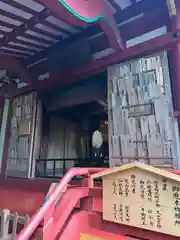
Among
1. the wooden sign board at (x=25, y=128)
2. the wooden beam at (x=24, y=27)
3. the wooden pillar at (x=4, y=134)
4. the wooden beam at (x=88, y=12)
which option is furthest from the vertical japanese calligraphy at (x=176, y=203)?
the wooden pillar at (x=4, y=134)

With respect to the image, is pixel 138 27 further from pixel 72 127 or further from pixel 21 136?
pixel 72 127

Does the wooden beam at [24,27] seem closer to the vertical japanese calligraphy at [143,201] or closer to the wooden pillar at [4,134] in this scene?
the wooden pillar at [4,134]

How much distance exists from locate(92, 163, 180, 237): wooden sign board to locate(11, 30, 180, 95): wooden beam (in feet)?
7.39

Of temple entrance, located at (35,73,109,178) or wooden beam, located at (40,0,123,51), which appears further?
temple entrance, located at (35,73,109,178)

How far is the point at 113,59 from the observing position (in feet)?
11.6

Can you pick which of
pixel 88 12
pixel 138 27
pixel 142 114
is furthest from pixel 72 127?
pixel 88 12

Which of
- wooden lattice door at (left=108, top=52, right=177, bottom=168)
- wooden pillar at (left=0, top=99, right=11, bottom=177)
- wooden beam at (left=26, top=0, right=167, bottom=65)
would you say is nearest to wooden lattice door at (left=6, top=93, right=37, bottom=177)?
wooden pillar at (left=0, top=99, right=11, bottom=177)

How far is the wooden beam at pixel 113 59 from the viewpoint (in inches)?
118

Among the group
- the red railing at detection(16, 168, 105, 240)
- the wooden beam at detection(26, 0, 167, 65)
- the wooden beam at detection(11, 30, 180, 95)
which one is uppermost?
the wooden beam at detection(26, 0, 167, 65)

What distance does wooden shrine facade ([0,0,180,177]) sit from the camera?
2.89 metres

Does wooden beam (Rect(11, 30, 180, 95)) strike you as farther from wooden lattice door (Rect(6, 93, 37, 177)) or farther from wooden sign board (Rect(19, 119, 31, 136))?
wooden sign board (Rect(19, 119, 31, 136))

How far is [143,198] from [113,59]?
263cm

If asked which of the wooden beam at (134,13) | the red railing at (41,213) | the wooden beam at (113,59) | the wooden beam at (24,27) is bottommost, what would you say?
the red railing at (41,213)

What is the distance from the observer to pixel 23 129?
4910mm
